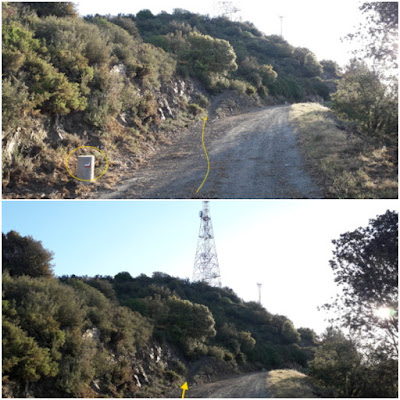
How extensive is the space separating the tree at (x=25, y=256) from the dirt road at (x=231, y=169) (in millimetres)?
6360

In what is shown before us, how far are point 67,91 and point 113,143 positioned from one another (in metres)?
2.86

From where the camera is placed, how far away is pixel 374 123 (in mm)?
18438

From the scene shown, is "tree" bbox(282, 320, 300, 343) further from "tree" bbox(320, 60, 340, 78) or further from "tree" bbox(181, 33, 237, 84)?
"tree" bbox(320, 60, 340, 78)

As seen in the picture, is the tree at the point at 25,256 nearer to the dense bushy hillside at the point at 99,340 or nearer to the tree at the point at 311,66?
the dense bushy hillside at the point at 99,340

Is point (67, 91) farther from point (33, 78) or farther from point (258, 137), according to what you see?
point (258, 137)

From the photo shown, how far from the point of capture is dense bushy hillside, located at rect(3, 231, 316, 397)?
40.4 feet

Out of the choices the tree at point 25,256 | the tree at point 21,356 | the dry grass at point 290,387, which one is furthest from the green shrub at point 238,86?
the tree at point 21,356

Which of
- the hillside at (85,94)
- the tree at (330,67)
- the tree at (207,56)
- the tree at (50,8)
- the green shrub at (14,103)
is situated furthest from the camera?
the tree at (330,67)

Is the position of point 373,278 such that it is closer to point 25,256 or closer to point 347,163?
point 347,163

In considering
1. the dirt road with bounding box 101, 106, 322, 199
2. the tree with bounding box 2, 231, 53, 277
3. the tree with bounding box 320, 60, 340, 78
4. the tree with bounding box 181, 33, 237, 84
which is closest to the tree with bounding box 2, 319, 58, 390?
the dirt road with bounding box 101, 106, 322, 199

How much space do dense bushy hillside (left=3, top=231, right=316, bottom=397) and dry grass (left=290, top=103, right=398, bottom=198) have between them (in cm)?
995

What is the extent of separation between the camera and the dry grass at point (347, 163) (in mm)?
12531

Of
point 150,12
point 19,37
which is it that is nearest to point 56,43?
point 19,37

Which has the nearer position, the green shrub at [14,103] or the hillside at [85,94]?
the green shrub at [14,103]
